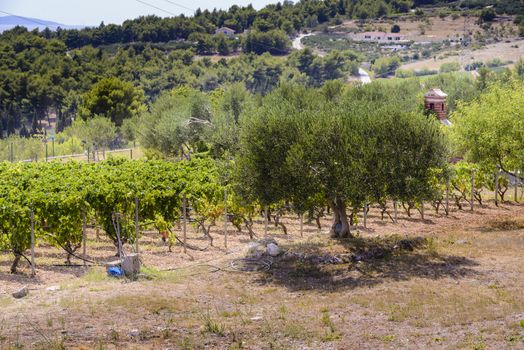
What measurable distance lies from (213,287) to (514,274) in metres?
7.99

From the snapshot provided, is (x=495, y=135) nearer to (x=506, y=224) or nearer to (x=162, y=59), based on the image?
(x=506, y=224)

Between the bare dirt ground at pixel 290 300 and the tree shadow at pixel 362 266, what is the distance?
3cm

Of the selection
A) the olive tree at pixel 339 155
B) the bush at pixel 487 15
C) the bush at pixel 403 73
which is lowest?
the olive tree at pixel 339 155

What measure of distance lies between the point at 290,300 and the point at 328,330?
Result: 2.68 metres

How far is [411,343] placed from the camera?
593 inches

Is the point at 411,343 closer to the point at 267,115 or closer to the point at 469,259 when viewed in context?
the point at 469,259

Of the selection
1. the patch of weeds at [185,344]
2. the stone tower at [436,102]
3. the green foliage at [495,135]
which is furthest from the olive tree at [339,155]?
the stone tower at [436,102]

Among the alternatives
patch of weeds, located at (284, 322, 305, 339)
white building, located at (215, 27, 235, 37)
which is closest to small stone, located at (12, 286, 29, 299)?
patch of weeds, located at (284, 322, 305, 339)

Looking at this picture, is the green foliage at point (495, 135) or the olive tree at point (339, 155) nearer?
the olive tree at point (339, 155)

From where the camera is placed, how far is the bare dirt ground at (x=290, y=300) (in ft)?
50.7

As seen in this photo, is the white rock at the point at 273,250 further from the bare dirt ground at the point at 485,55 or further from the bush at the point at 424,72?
the bare dirt ground at the point at 485,55

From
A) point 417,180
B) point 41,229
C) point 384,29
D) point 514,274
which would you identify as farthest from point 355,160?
point 384,29

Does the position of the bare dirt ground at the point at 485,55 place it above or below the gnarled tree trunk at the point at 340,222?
above

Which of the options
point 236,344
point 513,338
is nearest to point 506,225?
point 513,338
